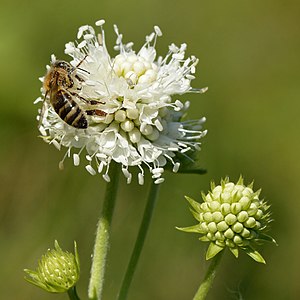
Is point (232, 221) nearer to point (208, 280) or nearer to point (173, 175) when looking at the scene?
point (208, 280)

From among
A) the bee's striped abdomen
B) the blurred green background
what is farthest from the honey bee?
the blurred green background

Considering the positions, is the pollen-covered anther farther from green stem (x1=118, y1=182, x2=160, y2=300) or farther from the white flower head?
green stem (x1=118, y1=182, x2=160, y2=300)

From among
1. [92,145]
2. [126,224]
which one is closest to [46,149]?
[126,224]

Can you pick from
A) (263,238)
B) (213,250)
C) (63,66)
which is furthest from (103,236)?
(63,66)

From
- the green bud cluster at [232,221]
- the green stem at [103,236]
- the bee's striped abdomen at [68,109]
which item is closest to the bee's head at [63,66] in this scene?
the bee's striped abdomen at [68,109]

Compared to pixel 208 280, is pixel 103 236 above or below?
above

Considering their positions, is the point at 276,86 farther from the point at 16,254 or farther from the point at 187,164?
the point at 187,164

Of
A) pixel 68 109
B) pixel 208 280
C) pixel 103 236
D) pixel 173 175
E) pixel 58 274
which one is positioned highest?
pixel 173 175
